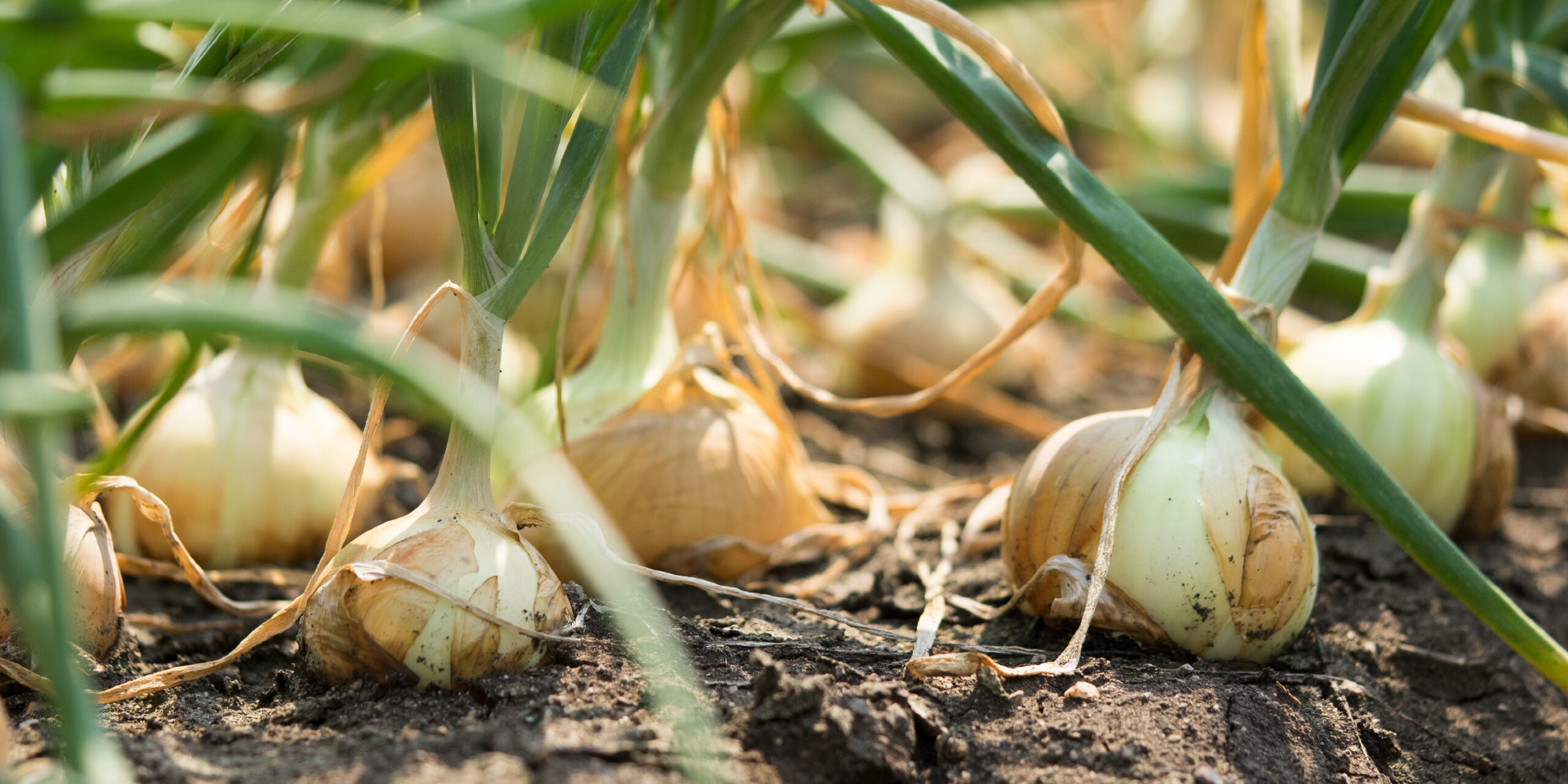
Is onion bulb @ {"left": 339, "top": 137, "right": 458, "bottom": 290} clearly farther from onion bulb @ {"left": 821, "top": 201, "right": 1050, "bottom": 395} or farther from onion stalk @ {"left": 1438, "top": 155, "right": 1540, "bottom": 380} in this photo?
onion stalk @ {"left": 1438, "top": 155, "right": 1540, "bottom": 380}

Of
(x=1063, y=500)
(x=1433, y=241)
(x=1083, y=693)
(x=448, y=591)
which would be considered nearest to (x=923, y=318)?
(x=1433, y=241)

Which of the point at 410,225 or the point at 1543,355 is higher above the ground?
the point at 410,225

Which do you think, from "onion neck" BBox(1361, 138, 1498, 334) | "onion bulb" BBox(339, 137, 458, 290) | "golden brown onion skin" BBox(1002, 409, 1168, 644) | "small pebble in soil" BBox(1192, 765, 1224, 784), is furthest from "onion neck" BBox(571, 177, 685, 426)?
"onion bulb" BBox(339, 137, 458, 290)

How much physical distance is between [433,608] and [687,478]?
0.91 feet

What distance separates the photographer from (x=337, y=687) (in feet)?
1.90

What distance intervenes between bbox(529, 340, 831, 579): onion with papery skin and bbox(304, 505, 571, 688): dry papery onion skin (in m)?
0.17

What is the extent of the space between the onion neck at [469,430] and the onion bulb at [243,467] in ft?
0.84

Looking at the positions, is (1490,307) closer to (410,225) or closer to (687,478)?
(687,478)

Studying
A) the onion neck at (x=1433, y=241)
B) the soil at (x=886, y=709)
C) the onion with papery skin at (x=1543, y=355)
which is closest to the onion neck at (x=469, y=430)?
the soil at (x=886, y=709)

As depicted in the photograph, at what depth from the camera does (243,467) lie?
82 cm

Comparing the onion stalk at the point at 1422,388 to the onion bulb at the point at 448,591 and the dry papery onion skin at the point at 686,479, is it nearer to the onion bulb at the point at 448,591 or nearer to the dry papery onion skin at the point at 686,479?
the dry papery onion skin at the point at 686,479

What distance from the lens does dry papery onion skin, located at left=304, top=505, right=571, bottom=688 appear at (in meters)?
0.55

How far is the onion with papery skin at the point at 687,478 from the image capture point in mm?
796

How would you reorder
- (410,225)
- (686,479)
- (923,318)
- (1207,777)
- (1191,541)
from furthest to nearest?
1. (410,225)
2. (923,318)
3. (686,479)
4. (1191,541)
5. (1207,777)
